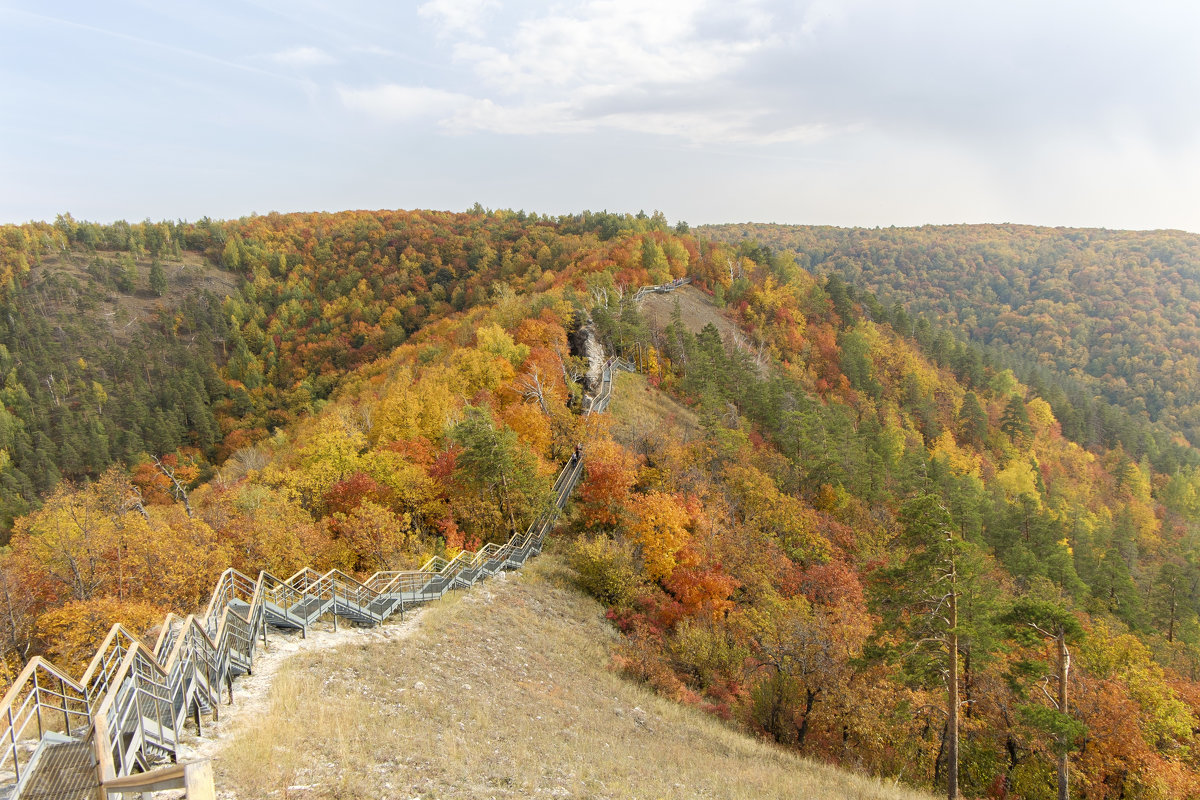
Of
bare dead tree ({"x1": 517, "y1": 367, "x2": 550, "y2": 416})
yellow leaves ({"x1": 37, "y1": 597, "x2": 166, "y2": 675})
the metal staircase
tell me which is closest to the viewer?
the metal staircase

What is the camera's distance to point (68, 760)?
26.3 feet

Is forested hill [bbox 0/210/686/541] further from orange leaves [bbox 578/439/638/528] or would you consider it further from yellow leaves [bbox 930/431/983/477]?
yellow leaves [bbox 930/431/983/477]

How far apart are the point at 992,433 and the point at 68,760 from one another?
115086 mm

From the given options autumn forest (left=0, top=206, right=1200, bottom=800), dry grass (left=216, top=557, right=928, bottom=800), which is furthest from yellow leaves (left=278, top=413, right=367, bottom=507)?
dry grass (left=216, top=557, right=928, bottom=800)

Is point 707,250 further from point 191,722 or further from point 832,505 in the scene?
point 191,722

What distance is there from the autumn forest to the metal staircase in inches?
272

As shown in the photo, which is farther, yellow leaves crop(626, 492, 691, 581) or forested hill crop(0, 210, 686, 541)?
forested hill crop(0, 210, 686, 541)

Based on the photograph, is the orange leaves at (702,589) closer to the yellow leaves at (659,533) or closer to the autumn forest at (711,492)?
the autumn forest at (711,492)

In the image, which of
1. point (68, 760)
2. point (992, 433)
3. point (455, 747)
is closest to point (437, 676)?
point (455, 747)

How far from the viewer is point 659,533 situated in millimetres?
35188

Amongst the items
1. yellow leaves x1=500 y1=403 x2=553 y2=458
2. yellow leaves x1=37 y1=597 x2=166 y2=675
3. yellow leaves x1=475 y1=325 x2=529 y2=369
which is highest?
yellow leaves x1=475 y1=325 x2=529 y2=369

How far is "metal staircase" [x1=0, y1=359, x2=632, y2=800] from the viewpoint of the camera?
766 centimetres

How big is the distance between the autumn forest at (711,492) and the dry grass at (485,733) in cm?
400

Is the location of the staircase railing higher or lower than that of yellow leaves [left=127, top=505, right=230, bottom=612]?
higher
